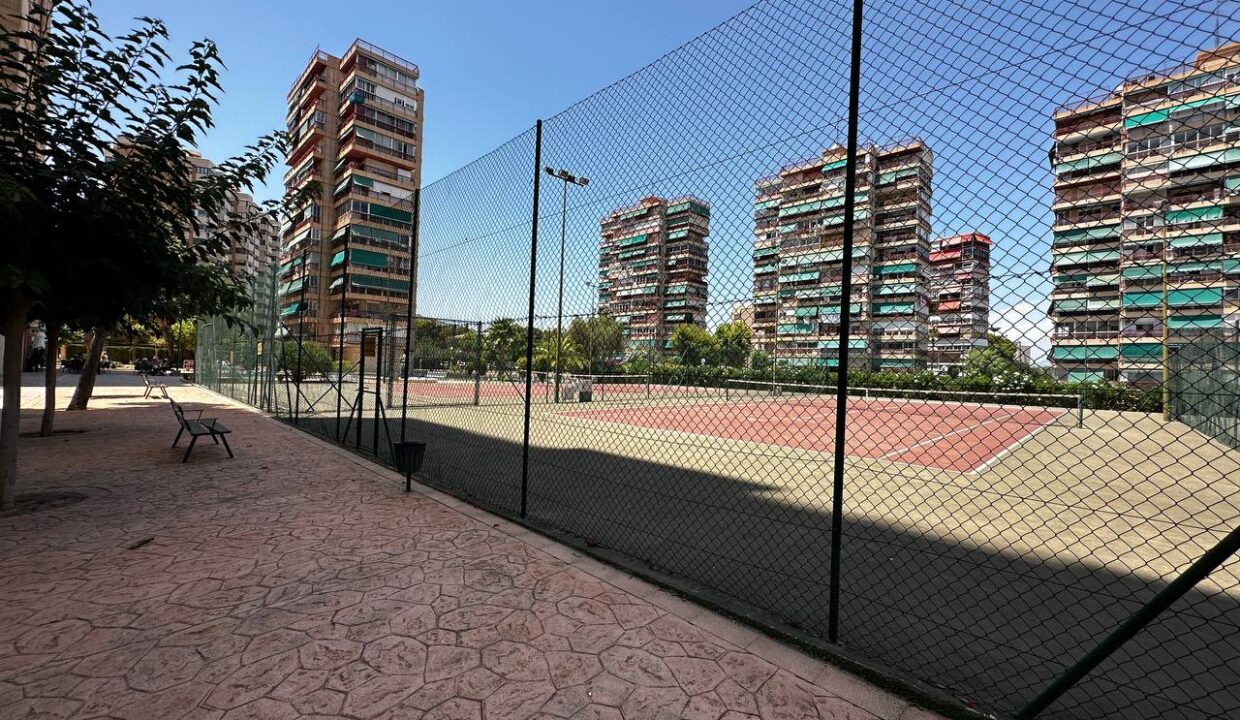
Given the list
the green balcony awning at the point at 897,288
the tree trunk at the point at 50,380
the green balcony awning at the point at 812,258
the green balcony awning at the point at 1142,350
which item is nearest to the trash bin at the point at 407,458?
the green balcony awning at the point at 812,258

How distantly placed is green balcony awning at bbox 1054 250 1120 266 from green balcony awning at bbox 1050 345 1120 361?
337mm

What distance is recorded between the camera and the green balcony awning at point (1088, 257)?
80.3 inches

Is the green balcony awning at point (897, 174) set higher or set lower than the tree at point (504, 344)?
higher

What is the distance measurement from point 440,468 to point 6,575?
445 cm

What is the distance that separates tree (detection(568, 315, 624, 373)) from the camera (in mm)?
4516

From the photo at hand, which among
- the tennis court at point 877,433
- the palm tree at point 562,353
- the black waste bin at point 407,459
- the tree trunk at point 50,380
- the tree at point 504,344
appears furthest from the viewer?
the tennis court at point 877,433

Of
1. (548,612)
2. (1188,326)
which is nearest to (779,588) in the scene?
(548,612)

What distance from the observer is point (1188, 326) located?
1924 millimetres

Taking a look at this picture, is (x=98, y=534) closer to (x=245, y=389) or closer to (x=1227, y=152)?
(x=1227, y=152)

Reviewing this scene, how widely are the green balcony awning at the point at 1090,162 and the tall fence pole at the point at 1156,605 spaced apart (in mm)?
1348

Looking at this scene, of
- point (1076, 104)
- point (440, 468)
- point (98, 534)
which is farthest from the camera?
point (440, 468)

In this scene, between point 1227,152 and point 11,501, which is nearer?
point 1227,152

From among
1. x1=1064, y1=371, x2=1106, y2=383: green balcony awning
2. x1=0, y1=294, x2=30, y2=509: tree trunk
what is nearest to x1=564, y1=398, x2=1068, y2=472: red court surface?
x1=1064, y1=371, x2=1106, y2=383: green balcony awning

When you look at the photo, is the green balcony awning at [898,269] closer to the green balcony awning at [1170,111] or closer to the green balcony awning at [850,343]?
the green balcony awning at [850,343]
